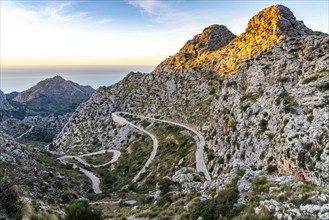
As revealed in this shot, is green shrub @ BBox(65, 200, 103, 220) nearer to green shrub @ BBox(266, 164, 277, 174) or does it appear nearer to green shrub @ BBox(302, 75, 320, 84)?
green shrub @ BBox(266, 164, 277, 174)

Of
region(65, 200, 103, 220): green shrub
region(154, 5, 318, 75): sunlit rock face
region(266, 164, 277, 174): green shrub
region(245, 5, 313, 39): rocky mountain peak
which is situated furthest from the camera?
region(154, 5, 318, 75): sunlit rock face

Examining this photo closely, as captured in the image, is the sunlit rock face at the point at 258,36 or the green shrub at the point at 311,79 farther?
the sunlit rock face at the point at 258,36

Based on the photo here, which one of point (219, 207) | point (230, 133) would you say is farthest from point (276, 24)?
point (219, 207)

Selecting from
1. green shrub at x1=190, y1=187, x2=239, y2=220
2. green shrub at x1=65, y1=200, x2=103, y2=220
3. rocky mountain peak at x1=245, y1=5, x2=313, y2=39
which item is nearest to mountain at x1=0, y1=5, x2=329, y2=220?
green shrub at x1=190, y1=187, x2=239, y2=220

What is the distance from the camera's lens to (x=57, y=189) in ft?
205

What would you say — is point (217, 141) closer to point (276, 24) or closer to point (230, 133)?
point (230, 133)

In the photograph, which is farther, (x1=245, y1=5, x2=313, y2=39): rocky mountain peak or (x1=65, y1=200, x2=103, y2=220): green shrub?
(x1=245, y1=5, x2=313, y2=39): rocky mountain peak

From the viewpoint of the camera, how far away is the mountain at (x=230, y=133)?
25.1 m

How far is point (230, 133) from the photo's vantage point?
60.2 m

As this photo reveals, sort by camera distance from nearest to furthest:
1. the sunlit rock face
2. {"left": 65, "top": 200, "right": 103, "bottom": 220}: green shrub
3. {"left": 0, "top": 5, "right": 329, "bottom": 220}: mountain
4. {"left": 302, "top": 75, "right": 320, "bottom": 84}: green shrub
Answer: {"left": 0, "top": 5, "right": 329, "bottom": 220}: mountain → {"left": 65, "top": 200, "right": 103, "bottom": 220}: green shrub → {"left": 302, "top": 75, "right": 320, "bottom": 84}: green shrub → the sunlit rock face

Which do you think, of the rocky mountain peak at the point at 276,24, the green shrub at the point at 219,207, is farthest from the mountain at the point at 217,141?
the rocky mountain peak at the point at 276,24

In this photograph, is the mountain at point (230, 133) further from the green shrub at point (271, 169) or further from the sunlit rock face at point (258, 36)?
the sunlit rock face at point (258, 36)

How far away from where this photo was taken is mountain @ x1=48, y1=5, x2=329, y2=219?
82.4 feet

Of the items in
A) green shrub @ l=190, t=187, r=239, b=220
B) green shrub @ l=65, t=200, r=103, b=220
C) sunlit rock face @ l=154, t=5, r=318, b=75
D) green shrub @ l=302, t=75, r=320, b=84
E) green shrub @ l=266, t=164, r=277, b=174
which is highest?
sunlit rock face @ l=154, t=5, r=318, b=75
